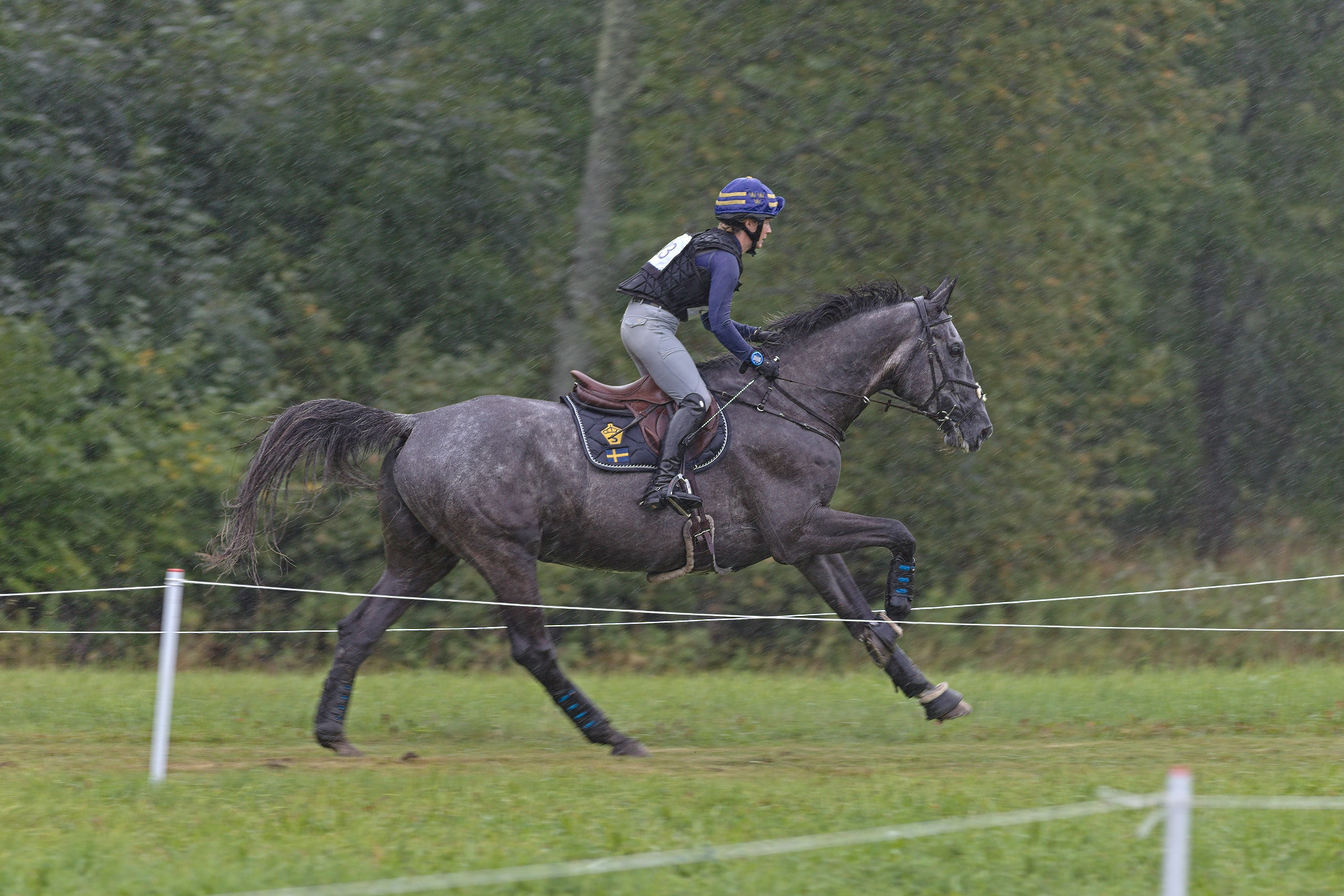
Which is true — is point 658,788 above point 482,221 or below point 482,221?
below

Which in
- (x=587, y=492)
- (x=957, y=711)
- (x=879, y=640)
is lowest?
(x=957, y=711)

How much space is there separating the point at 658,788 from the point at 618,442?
2.43 meters

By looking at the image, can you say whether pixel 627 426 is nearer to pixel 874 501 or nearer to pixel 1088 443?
pixel 874 501

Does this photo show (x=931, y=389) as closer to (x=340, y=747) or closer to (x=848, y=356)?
(x=848, y=356)

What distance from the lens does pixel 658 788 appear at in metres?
7.80

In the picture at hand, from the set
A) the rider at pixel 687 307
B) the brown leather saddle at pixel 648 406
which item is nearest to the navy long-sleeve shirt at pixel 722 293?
the rider at pixel 687 307

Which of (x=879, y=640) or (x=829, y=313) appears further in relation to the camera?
(x=829, y=313)

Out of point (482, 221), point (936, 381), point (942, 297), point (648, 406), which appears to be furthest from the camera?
point (482, 221)

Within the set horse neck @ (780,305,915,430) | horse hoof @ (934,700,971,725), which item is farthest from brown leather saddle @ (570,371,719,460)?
horse hoof @ (934,700,971,725)

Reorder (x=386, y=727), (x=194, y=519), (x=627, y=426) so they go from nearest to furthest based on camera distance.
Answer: (x=627, y=426) → (x=386, y=727) → (x=194, y=519)

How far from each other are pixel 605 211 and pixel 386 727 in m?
8.11

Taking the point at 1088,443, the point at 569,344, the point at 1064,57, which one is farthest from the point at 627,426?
the point at 1088,443

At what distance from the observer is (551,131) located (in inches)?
748

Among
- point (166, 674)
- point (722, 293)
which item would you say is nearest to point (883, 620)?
point (722, 293)
